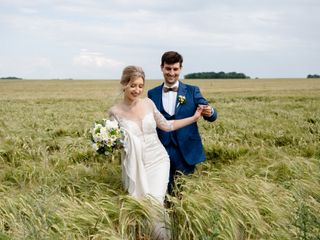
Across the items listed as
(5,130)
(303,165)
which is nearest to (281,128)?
(303,165)

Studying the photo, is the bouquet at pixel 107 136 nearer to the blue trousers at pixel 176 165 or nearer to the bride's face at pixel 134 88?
the bride's face at pixel 134 88

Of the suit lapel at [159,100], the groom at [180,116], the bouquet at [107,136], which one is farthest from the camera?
the suit lapel at [159,100]

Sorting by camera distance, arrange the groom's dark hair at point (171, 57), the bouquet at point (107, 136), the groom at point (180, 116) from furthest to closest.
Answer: the groom at point (180, 116), the groom's dark hair at point (171, 57), the bouquet at point (107, 136)

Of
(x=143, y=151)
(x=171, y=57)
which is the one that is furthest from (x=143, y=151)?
(x=171, y=57)

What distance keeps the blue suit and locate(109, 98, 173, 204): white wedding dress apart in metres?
0.36

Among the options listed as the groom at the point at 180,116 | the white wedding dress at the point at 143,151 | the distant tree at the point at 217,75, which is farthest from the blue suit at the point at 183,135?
the distant tree at the point at 217,75

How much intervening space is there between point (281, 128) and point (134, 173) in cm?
675

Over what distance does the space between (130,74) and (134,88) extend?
17cm

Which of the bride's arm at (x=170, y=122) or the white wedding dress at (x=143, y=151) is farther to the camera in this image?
the bride's arm at (x=170, y=122)

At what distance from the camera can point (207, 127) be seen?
11.8 meters

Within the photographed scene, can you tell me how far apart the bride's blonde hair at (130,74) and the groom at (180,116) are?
597 millimetres

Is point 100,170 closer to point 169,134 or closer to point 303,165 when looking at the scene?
point 169,134

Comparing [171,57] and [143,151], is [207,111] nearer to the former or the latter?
[171,57]

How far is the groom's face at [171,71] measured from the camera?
5.69 m
